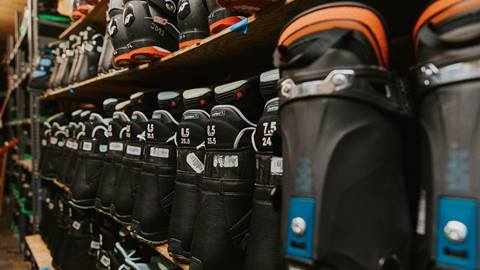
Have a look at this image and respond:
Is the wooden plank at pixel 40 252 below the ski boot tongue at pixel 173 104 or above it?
below

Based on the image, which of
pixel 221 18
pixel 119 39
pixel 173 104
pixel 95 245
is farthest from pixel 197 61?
pixel 95 245

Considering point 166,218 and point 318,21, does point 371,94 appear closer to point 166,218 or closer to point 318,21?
point 318,21

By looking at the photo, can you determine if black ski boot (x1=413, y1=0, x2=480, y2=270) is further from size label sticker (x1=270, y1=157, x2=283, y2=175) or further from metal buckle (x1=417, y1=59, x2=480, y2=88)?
size label sticker (x1=270, y1=157, x2=283, y2=175)

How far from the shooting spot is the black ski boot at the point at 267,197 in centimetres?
77

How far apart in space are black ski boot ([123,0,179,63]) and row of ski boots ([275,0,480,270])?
0.84m

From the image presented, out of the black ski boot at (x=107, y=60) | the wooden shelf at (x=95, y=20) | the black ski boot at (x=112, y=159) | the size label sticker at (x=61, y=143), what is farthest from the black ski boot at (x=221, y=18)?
the size label sticker at (x=61, y=143)

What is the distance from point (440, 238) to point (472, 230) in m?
0.04

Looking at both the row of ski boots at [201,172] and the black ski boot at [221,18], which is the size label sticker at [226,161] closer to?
the row of ski boots at [201,172]

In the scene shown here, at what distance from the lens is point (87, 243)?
6.67ft

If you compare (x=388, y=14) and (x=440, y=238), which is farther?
(x=388, y=14)

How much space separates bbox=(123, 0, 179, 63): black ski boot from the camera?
132 cm

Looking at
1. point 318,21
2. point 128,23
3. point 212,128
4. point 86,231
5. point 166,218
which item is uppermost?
point 128,23

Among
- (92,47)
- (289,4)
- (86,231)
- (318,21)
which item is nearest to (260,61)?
(289,4)

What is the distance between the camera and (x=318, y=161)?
1.75 ft
